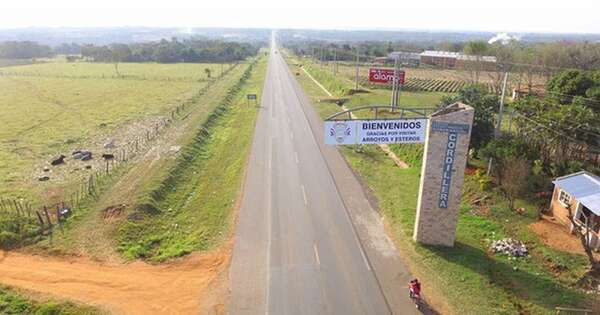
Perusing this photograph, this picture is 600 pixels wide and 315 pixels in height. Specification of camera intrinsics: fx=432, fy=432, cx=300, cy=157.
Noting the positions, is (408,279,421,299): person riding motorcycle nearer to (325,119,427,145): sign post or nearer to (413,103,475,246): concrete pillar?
(413,103,475,246): concrete pillar

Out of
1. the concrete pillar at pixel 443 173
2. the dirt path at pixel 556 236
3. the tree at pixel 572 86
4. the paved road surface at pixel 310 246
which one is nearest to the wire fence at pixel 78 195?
the paved road surface at pixel 310 246

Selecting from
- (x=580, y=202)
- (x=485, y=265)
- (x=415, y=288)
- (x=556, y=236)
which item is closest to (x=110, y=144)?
(x=415, y=288)


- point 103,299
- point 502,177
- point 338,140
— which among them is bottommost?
point 103,299

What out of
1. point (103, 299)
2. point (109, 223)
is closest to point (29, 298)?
point (103, 299)

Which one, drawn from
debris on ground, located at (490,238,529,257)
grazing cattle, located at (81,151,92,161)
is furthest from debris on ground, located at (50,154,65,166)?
debris on ground, located at (490,238,529,257)

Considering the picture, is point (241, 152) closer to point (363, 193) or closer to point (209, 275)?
point (363, 193)
